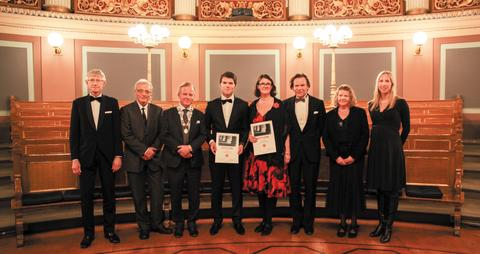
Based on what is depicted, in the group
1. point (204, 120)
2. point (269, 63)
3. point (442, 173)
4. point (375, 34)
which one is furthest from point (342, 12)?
point (204, 120)

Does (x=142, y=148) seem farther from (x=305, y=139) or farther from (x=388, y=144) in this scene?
(x=388, y=144)

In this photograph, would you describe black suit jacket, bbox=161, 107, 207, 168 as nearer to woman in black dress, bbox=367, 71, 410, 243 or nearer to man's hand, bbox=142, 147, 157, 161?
man's hand, bbox=142, 147, 157, 161

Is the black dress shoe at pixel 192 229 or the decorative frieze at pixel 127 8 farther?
the decorative frieze at pixel 127 8

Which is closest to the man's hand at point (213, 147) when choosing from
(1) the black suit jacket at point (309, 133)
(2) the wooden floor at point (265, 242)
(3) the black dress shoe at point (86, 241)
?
(1) the black suit jacket at point (309, 133)

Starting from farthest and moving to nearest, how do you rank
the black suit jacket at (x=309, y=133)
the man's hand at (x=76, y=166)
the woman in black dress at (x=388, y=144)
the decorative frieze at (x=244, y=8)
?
1. the decorative frieze at (x=244, y=8)
2. the black suit jacket at (x=309, y=133)
3. the woman in black dress at (x=388, y=144)
4. the man's hand at (x=76, y=166)

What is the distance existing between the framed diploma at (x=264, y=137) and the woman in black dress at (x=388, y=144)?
0.88m

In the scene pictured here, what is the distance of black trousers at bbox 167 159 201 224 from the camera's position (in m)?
3.60

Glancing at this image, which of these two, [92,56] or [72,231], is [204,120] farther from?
[92,56]

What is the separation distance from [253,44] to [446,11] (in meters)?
3.49

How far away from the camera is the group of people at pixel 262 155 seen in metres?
3.52

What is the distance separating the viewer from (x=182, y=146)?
3.55 m

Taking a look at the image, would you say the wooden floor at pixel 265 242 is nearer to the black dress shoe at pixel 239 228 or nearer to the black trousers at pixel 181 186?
the black dress shoe at pixel 239 228

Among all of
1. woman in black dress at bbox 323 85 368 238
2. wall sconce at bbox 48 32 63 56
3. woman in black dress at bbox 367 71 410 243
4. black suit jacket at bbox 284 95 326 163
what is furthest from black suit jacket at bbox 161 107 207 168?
wall sconce at bbox 48 32 63 56

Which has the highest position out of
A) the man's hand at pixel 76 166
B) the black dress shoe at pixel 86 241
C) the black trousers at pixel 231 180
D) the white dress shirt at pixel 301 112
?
the white dress shirt at pixel 301 112
